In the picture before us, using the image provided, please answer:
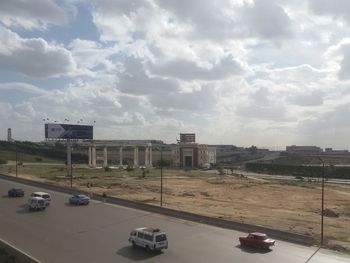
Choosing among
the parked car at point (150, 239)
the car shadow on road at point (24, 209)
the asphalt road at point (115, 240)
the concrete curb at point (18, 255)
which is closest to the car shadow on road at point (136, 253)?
the asphalt road at point (115, 240)

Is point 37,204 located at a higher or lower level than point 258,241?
higher

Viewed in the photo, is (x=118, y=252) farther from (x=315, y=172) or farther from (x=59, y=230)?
(x=315, y=172)

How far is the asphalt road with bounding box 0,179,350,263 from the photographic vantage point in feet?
105

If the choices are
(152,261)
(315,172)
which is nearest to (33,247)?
(152,261)

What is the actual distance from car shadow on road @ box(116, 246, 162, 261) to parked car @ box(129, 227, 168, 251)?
0.34 metres

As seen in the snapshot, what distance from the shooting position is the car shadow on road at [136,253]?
104 ft

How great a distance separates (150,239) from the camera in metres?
32.7

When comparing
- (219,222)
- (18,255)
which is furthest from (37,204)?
(18,255)

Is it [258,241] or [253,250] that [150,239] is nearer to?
[253,250]

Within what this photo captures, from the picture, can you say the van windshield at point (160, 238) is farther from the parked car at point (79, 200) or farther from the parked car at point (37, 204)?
the parked car at point (79, 200)

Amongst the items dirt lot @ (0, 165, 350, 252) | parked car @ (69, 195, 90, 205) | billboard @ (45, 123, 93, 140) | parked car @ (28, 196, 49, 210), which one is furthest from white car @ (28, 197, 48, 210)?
billboard @ (45, 123, 93, 140)

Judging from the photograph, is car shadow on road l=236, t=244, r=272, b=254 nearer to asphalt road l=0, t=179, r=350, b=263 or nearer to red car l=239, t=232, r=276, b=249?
asphalt road l=0, t=179, r=350, b=263

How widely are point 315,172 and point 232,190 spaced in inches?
3263

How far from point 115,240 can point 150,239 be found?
5.18 meters
